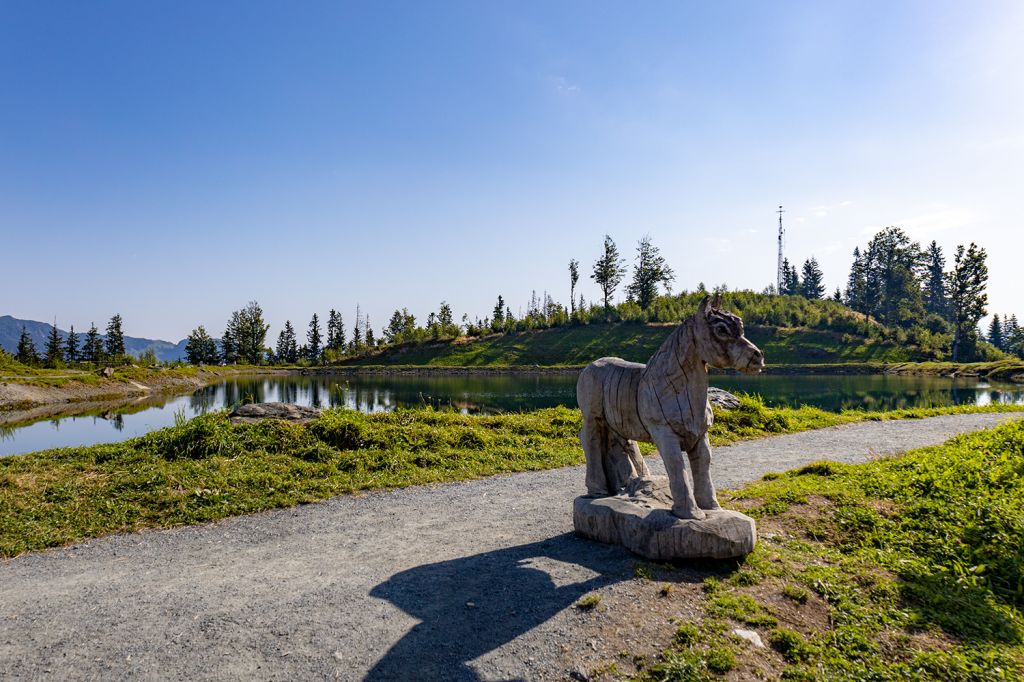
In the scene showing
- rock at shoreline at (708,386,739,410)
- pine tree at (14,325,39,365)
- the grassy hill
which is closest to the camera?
rock at shoreline at (708,386,739,410)

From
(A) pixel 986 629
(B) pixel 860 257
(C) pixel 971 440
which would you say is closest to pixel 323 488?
(A) pixel 986 629

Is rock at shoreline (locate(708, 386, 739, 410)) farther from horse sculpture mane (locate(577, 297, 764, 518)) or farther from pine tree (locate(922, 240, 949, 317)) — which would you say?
pine tree (locate(922, 240, 949, 317))

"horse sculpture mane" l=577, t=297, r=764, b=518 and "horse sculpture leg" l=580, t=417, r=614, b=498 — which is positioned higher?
"horse sculpture mane" l=577, t=297, r=764, b=518

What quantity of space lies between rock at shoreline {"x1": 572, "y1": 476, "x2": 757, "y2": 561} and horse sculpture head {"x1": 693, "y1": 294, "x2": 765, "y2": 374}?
5.15ft

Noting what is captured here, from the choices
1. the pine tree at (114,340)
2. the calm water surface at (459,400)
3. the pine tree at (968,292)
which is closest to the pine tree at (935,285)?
the pine tree at (968,292)

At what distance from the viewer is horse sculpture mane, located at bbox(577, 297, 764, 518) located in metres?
5.50

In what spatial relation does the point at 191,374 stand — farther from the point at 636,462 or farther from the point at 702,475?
the point at 702,475

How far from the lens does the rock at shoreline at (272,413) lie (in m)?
12.6

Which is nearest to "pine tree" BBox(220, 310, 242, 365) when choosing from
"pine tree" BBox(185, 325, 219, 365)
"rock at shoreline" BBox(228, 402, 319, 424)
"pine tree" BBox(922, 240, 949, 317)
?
"pine tree" BBox(185, 325, 219, 365)

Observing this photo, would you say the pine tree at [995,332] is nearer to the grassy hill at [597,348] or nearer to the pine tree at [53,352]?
the grassy hill at [597,348]

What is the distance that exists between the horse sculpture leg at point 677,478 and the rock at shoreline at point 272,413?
9146 mm

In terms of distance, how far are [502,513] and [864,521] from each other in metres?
4.53

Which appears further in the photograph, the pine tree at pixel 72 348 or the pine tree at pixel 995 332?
the pine tree at pixel 995 332

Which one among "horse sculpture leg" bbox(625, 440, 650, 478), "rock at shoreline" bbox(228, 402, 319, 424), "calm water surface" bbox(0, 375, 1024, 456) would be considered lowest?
"calm water surface" bbox(0, 375, 1024, 456)
